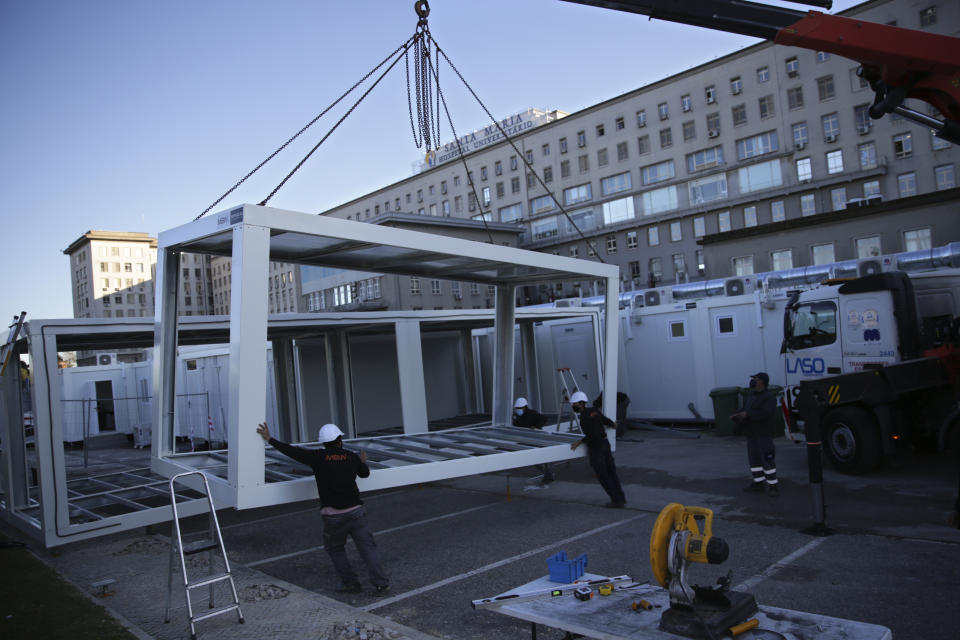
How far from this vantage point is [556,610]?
385 centimetres

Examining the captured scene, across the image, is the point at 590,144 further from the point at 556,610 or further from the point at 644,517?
the point at 556,610

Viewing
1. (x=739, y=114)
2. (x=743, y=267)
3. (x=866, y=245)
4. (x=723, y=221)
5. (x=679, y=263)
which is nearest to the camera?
(x=866, y=245)

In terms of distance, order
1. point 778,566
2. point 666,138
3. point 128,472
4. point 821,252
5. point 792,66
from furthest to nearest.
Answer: point 666,138
point 792,66
point 821,252
point 128,472
point 778,566

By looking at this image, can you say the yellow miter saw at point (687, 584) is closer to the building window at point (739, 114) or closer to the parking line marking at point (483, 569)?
the parking line marking at point (483, 569)

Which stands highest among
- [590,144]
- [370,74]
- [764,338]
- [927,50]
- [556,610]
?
[590,144]

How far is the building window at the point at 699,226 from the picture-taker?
54.3 m

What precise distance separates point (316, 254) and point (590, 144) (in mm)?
57850

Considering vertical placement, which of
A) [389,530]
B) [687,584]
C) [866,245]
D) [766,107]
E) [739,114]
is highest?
[739,114]

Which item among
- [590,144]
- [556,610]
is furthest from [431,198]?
[556,610]

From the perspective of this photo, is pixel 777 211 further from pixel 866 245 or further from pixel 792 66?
pixel 866 245

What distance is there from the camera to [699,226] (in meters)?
54.7

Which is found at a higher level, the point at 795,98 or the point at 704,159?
the point at 795,98

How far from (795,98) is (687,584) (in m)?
53.1

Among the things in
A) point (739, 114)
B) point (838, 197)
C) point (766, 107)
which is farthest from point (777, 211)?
point (739, 114)
